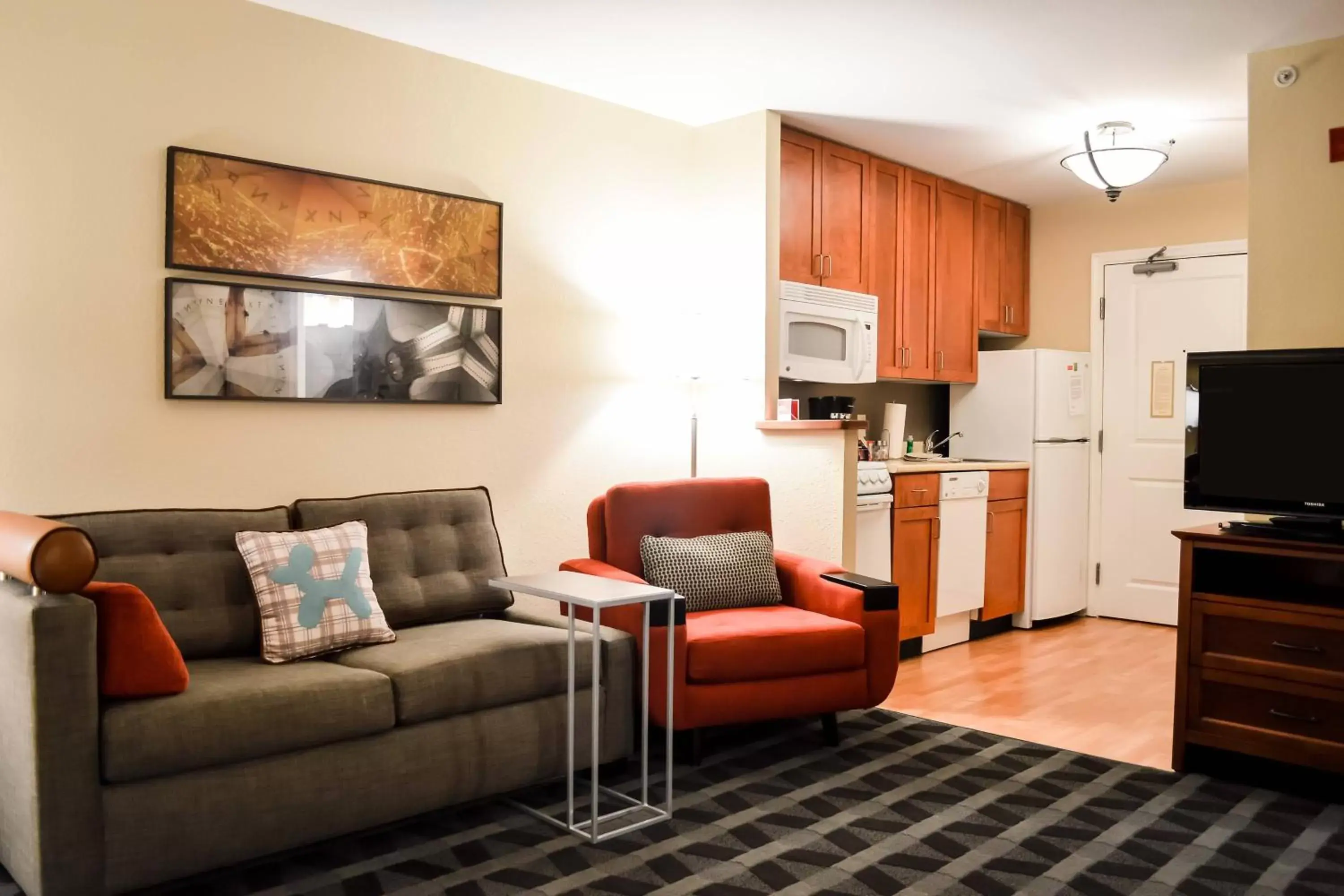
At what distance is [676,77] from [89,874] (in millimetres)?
3219

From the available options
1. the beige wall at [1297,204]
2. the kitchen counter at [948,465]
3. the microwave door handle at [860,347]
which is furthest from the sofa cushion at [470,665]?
the beige wall at [1297,204]

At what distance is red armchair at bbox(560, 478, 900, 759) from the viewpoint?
127 inches

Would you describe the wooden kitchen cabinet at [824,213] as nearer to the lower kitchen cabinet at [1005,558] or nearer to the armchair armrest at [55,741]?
the lower kitchen cabinet at [1005,558]

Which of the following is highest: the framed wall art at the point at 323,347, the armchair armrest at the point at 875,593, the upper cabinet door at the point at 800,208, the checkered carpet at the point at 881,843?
the upper cabinet door at the point at 800,208

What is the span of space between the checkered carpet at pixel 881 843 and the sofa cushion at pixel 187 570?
2.09ft

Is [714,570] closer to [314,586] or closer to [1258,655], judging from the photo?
[314,586]

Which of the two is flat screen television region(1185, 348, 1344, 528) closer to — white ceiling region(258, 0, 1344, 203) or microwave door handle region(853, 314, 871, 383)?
white ceiling region(258, 0, 1344, 203)

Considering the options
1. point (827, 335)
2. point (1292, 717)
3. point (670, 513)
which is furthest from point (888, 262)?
point (1292, 717)

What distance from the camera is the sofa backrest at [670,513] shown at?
145 inches

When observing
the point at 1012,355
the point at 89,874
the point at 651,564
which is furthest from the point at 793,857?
the point at 1012,355

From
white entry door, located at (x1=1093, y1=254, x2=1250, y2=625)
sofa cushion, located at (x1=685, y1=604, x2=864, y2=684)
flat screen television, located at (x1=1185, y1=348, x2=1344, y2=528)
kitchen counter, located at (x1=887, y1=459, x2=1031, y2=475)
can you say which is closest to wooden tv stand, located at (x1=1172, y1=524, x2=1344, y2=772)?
flat screen television, located at (x1=1185, y1=348, x2=1344, y2=528)

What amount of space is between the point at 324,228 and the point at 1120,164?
3.35m

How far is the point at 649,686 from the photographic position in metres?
3.21

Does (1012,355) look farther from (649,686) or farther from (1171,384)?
(649,686)
